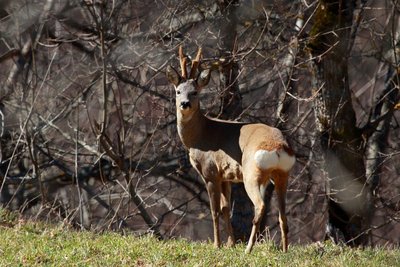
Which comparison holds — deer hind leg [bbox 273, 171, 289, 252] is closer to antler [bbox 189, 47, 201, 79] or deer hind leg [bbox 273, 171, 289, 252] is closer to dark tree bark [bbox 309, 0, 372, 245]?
antler [bbox 189, 47, 201, 79]

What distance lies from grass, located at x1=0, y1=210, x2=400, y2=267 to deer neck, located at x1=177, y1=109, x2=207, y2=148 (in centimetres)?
115

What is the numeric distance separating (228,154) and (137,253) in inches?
69.4

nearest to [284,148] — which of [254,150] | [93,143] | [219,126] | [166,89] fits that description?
[254,150]

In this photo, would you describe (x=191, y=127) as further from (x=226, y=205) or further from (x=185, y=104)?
(x=226, y=205)

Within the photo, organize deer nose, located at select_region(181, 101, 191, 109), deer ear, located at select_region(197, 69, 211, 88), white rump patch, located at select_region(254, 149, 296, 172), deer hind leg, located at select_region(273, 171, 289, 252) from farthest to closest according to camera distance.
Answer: deer ear, located at select_region(197, 69, 211, 88) < deer nose, located at select_region(181, 101, 191, 109) < deer hind leg, located at select_region(273, 171, 289, 252) < white rump patch, located at select_region(254, 149, 296, 172)

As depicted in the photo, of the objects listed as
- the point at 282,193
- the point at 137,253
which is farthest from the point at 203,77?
the point at 137,253

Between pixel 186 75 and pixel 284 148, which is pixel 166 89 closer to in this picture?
pixel 186 75

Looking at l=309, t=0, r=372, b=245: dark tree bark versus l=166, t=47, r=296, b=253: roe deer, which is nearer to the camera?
l=166, t=47, r=296, b=253: roe deer

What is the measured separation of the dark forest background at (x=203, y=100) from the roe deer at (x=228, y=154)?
5.96 feet

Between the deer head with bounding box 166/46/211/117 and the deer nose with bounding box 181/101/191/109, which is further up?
the deer head with bounding box 166/46/211/117

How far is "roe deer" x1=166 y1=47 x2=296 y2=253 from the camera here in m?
8.72

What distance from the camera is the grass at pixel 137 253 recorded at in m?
7.76

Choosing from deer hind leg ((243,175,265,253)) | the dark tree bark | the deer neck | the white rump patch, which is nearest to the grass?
deer hind leg ((243,175,265,253))

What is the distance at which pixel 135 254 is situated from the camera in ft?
26.2
